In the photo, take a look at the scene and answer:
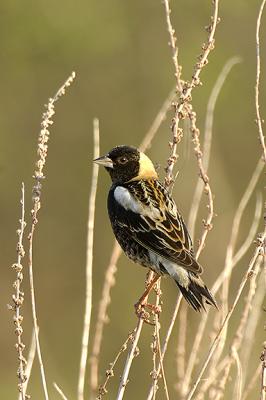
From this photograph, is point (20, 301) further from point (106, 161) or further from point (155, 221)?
point (106, 161)

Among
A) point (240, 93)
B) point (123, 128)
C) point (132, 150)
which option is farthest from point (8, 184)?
point (132, 150)

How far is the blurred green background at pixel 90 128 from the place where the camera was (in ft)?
32.0

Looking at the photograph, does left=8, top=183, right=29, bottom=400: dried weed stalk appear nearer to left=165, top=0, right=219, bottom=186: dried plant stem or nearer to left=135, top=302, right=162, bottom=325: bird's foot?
left=135, top=302, right=162, bottom=325: bird's foot

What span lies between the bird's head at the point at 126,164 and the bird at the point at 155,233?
218 millimetres

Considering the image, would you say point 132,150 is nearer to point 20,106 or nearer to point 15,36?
point 20,106

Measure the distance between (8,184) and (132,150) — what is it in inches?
216

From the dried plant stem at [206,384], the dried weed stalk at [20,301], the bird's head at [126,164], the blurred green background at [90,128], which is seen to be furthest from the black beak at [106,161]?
the blurred green background at [90,128]

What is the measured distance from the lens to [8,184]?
10680mm

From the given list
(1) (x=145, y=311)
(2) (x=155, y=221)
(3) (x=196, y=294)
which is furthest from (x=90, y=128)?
(3) (x=196, y=294)

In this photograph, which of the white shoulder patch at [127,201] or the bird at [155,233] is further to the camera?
the white shoulder patch at [127,201]

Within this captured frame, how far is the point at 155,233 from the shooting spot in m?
4.73

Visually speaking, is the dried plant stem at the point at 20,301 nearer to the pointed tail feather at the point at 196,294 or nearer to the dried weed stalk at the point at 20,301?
the dried weed stalk at the point at 20,301

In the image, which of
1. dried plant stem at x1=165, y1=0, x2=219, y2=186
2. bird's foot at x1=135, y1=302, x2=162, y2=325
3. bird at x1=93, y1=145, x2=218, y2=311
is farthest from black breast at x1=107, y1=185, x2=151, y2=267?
dried plant stem at x1=165, y1=0, x2=219, y2=186

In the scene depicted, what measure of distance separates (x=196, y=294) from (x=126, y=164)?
1.13 metres
